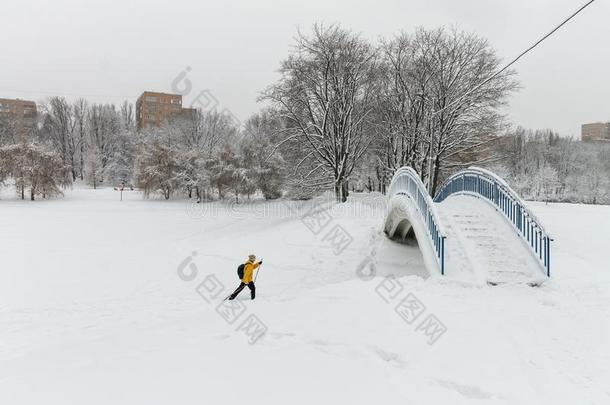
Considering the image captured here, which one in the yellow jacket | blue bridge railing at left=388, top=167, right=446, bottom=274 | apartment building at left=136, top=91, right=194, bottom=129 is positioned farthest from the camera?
apartment building at left=136, top=91, right=194, bottom=129

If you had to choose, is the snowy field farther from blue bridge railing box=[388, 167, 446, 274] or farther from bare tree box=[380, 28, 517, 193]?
bare tree box=[380, 28, 517, 193]

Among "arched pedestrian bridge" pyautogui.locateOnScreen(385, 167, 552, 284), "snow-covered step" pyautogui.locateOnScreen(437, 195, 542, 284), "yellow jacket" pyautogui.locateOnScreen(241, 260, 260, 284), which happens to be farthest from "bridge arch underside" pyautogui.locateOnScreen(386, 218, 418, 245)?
"yellow jacket" pyautogui.locateOnScreen(241, 260, 260, 284)

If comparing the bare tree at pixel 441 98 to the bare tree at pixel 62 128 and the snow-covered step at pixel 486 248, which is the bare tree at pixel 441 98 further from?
the bare tree at pixel 62 128

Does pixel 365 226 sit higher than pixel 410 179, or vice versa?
pixel 410 179

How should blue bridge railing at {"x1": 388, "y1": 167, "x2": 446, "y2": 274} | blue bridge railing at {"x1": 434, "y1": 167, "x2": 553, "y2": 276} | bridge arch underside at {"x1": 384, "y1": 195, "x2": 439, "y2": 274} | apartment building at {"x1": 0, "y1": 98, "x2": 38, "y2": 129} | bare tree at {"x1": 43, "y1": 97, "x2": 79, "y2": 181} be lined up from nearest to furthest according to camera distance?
1. blue bridge railing at {"x1": 434, "y1": 167, "x2": 553, "y2": 276}
2. blue bridge railing at {"x1": 388, "y1": 167, "x2": 446, "y2": 274}
3. bridge arch underside at {"x1": 384, "y1": 195, "x2": 439, "y2": 274}
4. bare tree at {"x1": 43, "y1": 97, "x2": 79, "y2": 181}
5. apartment building at {"x1": 0, "y1": 98, "x2": 38, "y2": 129}

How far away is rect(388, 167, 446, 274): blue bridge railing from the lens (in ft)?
26.4

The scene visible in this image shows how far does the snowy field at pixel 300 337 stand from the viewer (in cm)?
384

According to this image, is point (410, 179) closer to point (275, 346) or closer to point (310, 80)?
point (275, 346)

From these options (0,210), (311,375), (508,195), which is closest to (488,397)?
(311,375)

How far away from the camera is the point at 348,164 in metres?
25.5

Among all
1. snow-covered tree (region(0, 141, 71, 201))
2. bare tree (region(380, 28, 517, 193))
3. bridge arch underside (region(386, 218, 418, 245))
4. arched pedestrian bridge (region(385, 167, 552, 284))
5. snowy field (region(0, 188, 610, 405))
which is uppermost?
bare tree (region(380, 28, 517, 193))

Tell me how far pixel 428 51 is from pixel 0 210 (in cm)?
3422

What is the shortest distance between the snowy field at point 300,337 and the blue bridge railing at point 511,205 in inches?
29.4

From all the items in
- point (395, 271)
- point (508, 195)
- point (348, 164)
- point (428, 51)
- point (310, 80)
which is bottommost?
point (395, 271)
